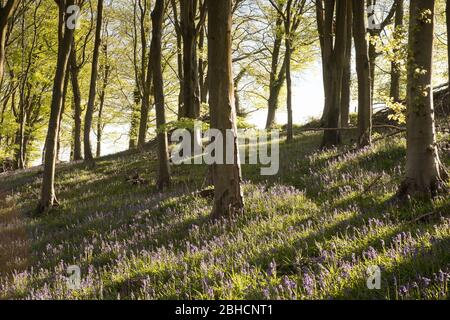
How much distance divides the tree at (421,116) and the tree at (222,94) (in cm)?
282

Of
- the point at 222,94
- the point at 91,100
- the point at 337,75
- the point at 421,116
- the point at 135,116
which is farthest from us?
the point at 135,116

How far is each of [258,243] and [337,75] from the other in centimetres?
951

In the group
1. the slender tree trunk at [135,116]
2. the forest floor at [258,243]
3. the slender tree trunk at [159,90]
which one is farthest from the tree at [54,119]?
the slender tree trunk at [135,116]

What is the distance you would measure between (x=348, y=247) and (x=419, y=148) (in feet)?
7.68

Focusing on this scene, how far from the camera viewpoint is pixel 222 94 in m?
7.57

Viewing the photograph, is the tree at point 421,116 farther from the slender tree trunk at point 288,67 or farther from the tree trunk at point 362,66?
the slender tree trunk at point 288,67

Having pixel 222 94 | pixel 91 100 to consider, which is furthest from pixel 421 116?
pixel 91 100

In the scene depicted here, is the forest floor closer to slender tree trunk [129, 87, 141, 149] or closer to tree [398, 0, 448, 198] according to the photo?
tree [398, 0, 448, 198]

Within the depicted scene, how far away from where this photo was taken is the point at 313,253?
15.6 ft

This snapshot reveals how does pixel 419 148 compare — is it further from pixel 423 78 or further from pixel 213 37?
pixel 213 37

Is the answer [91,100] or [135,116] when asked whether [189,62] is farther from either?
[135,116]

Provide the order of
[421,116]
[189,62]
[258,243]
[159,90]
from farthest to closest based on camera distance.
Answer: [189,62] < [159,90] < [421,116] < [258,243]

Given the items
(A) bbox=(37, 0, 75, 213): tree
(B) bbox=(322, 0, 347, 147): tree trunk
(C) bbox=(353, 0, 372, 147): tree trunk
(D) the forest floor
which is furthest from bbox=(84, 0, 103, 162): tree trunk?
(C) bbox=(353, 0, 372, 147): tree trunk

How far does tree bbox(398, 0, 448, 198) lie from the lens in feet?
19.4
